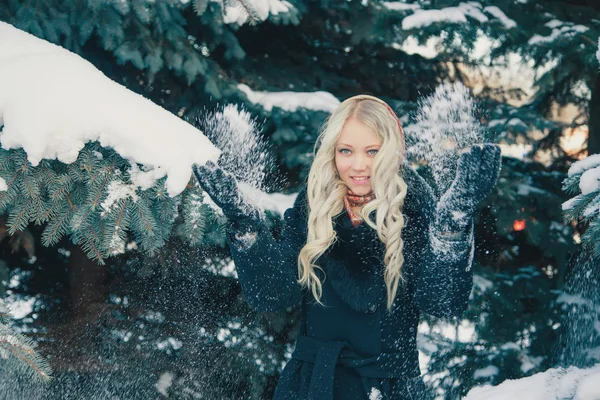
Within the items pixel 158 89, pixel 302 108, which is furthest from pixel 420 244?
pixel 158 89

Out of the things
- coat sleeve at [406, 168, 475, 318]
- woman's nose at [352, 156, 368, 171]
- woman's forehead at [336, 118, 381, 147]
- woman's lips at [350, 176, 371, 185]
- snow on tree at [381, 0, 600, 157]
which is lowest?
coat sleeve at [406, 168, 475, 318]

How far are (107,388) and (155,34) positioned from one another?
2.56 meters

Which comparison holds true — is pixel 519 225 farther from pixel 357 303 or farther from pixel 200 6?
pixel 200 6

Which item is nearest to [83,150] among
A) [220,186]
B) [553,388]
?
[220,186]

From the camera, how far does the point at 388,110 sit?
2.43 metres

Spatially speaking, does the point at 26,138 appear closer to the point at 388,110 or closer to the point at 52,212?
the point at 52,212

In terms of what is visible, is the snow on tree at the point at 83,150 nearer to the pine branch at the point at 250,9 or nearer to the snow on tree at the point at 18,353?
the snow on tree at the point at 18,353

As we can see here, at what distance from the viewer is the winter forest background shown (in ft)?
12.0

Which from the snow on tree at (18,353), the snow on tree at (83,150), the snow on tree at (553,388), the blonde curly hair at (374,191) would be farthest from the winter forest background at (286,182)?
the snow on tree at (553,388)

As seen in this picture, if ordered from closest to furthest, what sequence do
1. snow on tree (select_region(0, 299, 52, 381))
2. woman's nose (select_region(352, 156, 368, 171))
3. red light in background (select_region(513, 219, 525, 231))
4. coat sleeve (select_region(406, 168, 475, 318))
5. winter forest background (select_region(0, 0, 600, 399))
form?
snow on tree (select_region(0, 299, 52, 381))
coat sleeve (select_region(406, 168, 475, 318))
woman's nose (select_region(352, 156, 368, 171))
winter forest background (select_region(0, 0, 600, 399))
red light in background (select_region(513, 219, 525, 231))

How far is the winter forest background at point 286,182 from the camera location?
143 inches

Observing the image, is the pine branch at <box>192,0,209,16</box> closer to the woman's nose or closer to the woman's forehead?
the woman's forehead

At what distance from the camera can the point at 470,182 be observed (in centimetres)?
187

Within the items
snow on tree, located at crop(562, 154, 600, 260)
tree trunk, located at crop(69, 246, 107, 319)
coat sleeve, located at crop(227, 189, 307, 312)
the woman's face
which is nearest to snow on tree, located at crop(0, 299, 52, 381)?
coat sleeve, located at crop(227, 189, 307, 312)
